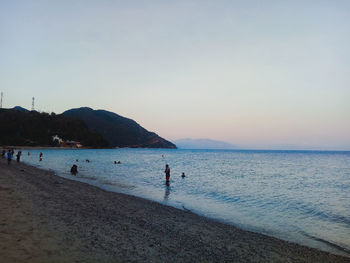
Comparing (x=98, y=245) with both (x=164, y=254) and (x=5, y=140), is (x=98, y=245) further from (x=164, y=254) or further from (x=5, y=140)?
(x=5, y=140)

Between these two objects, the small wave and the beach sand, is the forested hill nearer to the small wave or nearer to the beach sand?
the beach sand

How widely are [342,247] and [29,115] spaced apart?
722 feet

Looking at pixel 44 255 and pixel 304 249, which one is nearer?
pixel 44 255

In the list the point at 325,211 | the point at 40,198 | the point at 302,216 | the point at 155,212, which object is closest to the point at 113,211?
the point at 155,212

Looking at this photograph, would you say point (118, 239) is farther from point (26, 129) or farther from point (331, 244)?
point (26, 129)

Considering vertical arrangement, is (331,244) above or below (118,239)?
below

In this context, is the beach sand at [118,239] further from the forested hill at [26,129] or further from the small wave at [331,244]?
the forested hill at [26,129]

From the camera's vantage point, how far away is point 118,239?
7980 millimetres

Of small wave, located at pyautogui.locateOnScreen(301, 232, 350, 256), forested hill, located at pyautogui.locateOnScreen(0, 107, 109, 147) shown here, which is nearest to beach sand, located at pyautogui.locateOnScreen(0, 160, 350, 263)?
small wave, located at pyautogui.locateOnScreen(301, 232, 350, 256)

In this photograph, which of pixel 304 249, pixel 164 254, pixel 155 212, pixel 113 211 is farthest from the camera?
pixel 155 212

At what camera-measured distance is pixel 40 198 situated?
13.1m

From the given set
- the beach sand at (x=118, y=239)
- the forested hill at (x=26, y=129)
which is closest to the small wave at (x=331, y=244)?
the beach sand at (x=118, y=239)

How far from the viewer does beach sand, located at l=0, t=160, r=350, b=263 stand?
21.5ft

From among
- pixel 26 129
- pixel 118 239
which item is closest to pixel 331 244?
pixel 118 239
